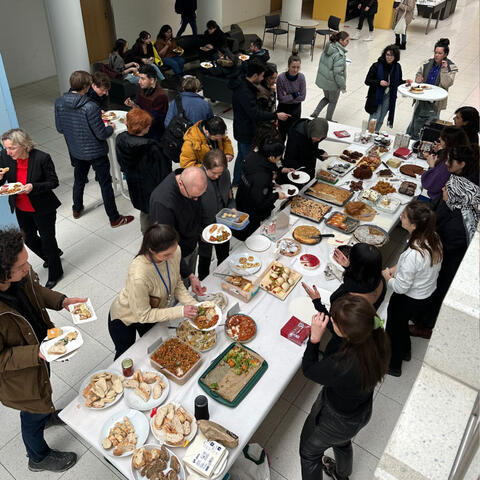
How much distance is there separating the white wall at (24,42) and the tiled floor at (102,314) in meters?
0.28

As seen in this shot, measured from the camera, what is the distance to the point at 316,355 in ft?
7.75

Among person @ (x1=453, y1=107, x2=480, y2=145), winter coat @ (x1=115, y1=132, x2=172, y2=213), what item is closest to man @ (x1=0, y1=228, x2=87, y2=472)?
winter coat @ (x1=115, y1=132, x2=172, y2=213)

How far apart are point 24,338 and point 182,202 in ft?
4.84

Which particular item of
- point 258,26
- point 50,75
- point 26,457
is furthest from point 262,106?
point 258,26

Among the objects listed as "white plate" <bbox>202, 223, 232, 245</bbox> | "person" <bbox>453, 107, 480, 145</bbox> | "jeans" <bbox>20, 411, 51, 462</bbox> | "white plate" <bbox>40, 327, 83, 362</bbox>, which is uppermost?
"person" <bbox>453, 107, 480, 145</bbox>

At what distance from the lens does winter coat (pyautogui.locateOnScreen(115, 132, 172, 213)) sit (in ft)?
13.7

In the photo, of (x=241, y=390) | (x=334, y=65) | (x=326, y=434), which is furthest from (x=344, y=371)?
(x=334, y=65)

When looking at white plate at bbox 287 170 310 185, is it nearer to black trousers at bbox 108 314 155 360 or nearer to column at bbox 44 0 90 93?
black trousers at bbox 108 314 155 360

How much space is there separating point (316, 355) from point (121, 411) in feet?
3.86

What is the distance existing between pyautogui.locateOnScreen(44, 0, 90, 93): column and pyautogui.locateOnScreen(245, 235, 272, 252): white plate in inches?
214

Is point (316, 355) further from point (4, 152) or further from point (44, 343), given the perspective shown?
point (4, 152)

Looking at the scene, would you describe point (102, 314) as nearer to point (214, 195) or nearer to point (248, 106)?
point (214, 195)

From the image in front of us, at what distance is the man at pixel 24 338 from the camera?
7.56ft

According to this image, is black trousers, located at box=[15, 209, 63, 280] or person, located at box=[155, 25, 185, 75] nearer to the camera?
black trousers, located at box=[15, 209, 63, 280]
